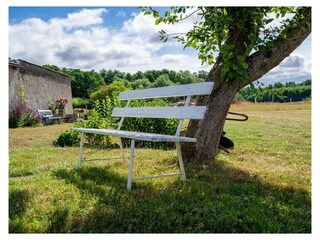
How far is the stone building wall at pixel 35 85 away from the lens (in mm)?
18109

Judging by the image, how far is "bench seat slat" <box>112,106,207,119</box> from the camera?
3880 millimetres

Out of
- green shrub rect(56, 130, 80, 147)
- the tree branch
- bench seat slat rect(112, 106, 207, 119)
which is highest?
the tree branch

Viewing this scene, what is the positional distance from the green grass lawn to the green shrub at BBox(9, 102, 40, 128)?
37.5 feet

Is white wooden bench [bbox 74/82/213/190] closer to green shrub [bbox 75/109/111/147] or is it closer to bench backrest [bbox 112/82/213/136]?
bench backrest [bbox 112/82/213/136]

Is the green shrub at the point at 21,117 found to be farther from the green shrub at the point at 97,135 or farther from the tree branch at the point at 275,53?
the tree branch at the point at 275,53

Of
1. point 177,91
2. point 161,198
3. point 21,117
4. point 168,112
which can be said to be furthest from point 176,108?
point 21,117

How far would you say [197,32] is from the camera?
15.8 ft

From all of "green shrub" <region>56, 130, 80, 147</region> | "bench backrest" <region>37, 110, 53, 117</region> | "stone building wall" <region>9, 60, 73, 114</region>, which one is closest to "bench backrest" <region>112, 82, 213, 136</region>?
"green shrub" <region>56, 130, 80, 147</region>

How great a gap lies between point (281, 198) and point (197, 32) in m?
2.49

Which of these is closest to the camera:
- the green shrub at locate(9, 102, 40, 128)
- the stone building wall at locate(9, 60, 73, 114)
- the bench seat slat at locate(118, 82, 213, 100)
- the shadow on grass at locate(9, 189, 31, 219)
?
the shadow on grass at locate(9, 189, 31, 219)

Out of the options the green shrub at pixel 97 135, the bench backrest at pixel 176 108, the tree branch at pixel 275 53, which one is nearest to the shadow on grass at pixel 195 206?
the bench backrest at pixel 176 108

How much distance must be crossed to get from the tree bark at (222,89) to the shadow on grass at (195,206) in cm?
65

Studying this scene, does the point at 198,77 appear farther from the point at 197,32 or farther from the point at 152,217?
the point at 152,217

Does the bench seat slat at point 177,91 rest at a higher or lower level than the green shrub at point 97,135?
higher
